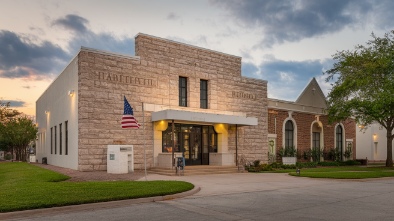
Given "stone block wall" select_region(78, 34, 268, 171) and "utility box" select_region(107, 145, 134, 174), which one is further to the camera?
"stone block wall" select_region(78, 34, 268, 171)

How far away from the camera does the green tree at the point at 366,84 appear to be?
1155 inches

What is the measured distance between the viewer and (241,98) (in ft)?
94.5

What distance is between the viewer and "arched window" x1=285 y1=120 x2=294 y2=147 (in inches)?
1321

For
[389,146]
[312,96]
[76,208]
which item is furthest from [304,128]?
[76,208]

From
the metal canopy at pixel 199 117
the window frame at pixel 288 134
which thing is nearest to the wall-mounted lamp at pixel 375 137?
the window frame at pixel 288 134

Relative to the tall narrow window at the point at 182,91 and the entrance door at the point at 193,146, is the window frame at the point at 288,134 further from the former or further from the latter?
the tall narrow window at the point at 182,91

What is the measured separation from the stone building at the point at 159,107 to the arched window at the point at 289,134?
158 inches

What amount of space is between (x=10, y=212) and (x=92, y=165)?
12.4m

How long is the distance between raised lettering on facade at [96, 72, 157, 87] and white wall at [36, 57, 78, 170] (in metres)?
1.56

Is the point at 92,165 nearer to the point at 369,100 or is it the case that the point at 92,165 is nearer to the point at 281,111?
the point at 281,111

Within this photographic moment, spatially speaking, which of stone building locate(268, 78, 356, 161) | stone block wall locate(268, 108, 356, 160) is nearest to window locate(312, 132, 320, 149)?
stone building locate(268, 78, 356, 161)

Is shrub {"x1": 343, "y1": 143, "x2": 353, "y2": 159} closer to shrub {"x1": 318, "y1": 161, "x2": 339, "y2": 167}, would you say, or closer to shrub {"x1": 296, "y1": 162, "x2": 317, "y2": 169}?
shrub {"x1": 318, "y1": 161, "x2": 339, "y2": 167}

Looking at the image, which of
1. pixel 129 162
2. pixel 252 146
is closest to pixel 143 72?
pixel 129 162

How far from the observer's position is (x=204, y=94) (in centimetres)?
2698
